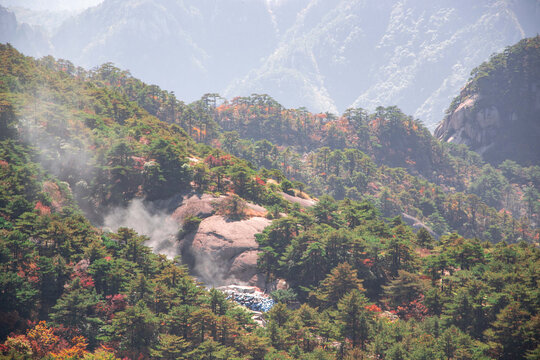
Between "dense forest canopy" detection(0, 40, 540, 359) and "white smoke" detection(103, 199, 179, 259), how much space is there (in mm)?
2189

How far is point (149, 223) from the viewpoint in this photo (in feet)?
213

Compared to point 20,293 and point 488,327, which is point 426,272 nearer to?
point 488,327

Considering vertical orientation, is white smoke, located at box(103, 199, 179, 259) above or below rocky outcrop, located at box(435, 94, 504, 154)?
below

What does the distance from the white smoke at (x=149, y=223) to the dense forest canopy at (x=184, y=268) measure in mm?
2189

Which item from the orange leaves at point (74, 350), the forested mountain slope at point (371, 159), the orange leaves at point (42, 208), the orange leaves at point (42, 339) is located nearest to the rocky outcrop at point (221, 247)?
the orange leaves at point (42, 208)

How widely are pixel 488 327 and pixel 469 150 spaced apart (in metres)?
152

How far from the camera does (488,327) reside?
42250mm

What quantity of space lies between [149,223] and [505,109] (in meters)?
169

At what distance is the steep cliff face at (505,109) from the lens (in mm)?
178375

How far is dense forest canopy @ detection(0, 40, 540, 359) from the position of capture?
1512 inches

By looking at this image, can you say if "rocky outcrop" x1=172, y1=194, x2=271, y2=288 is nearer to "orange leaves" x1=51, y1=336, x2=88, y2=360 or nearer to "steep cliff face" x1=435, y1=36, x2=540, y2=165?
"orange leaves" x1=51, y1=336, x2=88, y2=360

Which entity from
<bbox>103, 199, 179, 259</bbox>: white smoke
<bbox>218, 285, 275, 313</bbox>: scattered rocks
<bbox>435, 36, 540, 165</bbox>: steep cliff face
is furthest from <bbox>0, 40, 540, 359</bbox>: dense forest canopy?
<bbox>435, 36, 540, 165</bbox>: steep cliff face

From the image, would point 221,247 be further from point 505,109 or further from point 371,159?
point 505,109

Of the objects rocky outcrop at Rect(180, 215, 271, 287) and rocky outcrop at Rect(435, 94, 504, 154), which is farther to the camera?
rocky outcrop at Rect(435, 94, 504, 154)
